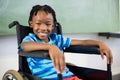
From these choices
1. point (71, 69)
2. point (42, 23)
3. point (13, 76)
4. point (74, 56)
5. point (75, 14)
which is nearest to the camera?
point (13, 76)

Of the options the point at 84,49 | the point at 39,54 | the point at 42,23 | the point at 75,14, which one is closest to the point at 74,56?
the point at 75,14

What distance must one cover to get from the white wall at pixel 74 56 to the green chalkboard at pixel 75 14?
→ 14 cm

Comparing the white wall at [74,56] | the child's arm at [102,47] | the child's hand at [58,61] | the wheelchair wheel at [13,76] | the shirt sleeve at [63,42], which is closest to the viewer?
the child's hand at [58,61]

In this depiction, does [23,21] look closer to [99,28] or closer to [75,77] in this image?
[75,77]

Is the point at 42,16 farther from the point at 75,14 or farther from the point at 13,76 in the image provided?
the point at 75,14

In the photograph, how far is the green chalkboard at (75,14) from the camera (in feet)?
5.42

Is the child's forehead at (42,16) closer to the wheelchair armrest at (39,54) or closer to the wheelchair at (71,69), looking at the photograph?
the wheelchair at (71,69)

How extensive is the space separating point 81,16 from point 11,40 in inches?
29.6

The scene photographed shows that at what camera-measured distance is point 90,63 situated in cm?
248

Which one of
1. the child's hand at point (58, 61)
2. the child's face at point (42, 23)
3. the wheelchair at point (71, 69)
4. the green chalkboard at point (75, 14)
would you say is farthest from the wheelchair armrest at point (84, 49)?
the green chalkboard at point (75, 14)

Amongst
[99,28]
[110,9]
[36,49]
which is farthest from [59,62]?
[110,9]

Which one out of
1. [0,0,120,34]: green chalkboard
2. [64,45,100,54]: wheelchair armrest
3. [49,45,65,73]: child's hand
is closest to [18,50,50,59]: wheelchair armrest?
[49,45,65,73]: child's hand

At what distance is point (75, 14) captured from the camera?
6.82ft

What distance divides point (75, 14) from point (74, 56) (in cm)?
48
